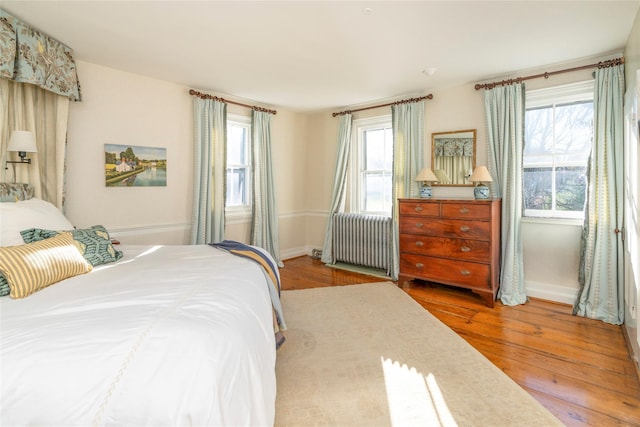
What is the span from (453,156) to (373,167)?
127cm

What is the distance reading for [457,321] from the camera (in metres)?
2.85

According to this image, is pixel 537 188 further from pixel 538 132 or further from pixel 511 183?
pixel 538 132

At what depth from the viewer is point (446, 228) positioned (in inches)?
136

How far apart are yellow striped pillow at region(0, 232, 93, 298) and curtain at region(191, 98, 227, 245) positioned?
211 cm

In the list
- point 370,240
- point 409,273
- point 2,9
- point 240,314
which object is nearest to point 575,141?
point 409,273

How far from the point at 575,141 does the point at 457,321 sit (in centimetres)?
225

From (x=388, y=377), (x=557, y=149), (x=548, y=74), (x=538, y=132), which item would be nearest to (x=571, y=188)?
(x=557, y=149)

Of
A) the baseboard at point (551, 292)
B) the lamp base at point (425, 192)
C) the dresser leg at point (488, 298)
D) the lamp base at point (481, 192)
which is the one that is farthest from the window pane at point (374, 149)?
the baseboard at point (551, 292)

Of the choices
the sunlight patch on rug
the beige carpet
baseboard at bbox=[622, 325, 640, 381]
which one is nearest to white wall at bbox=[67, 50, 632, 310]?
baseboard at bbox=[622, 325, 640, 381]

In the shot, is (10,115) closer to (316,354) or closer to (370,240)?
(316,354)

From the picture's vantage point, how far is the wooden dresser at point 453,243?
324 cm

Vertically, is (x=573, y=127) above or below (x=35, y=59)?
below

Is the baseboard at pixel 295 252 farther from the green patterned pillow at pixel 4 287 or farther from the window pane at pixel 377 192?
the green patterned pillow at pixel 4 287

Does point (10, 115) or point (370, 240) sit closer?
point (10, 115)
